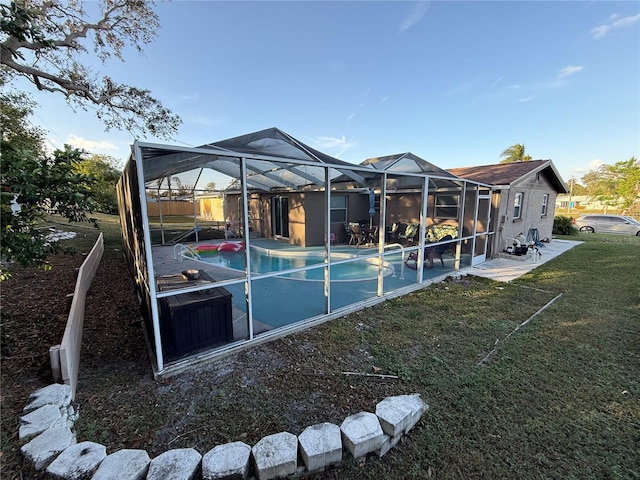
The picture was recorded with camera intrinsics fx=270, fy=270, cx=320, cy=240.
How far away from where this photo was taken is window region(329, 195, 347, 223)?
39.1 ft

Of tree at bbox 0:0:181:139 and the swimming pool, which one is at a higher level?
tree at bbox 0:0:181:139

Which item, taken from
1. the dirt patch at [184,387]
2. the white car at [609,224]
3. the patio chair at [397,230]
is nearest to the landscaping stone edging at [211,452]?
the dirt patch at [184,387]

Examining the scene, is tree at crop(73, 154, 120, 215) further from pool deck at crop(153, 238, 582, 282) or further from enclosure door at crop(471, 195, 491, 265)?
enclosure door at crop(471, 195, 491, 265)

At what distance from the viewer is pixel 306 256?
9742 millimetres

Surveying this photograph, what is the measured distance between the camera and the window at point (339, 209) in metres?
11.9

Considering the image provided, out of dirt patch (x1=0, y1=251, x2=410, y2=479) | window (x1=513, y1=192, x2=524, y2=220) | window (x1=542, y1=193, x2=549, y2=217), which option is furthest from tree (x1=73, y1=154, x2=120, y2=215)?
window (x1=542, y1=193, x2=549, y2=217)

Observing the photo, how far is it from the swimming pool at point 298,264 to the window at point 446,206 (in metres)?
3.40

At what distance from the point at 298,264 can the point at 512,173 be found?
8.49m

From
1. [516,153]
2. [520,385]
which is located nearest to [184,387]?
[520,385]

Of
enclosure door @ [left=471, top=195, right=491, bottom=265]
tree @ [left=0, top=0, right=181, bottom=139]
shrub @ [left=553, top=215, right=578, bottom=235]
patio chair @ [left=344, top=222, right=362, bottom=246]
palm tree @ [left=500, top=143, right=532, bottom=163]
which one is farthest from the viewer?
palm tree @ [left=500, top=143, right=532, bottom=163]

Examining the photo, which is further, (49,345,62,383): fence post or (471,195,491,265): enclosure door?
(471,195,491,265): enclosure door

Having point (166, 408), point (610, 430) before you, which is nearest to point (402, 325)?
point (610, 430)

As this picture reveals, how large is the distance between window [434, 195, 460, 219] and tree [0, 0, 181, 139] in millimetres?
12842

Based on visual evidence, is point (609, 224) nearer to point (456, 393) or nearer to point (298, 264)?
point (298, 264)
